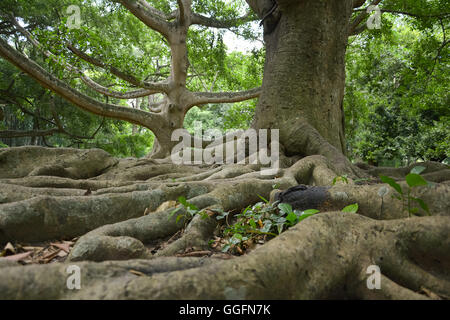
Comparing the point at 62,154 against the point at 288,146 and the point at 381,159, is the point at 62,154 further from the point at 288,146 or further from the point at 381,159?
the point at 381,159

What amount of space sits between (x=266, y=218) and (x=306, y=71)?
3367mm

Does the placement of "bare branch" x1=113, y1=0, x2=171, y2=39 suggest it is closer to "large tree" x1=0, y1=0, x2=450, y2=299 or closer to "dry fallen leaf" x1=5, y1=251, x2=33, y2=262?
"large tree" x1=0, y1=0, x2=450, y2=299

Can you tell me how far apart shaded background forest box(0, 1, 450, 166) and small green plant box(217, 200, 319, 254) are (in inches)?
209

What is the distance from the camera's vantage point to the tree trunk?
14.9ft

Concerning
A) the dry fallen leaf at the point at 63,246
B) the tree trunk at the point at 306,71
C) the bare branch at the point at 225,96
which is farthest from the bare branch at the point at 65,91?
the dry fallen leaf at the point at 63,246

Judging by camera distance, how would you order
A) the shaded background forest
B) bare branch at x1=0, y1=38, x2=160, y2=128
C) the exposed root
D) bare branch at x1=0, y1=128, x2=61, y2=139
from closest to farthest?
the exposed root → bare branch at x1=0, y1=38, x2=160, y2=128 → the shaded background forest → bare branch at x1=0, y1=128, x2=61, y2=139

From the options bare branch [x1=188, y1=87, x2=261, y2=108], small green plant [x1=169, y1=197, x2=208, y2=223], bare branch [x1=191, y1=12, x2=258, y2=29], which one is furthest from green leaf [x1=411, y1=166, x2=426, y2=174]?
bare branch [x1=191, y1=12, x2=258, y2=29]


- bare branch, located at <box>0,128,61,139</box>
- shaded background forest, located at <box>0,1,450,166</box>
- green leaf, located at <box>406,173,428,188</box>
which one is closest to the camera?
green leaf, located at <box>406,173,428,188</box>

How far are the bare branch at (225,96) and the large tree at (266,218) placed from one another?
12.9 feet

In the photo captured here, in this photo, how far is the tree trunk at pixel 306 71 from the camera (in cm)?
454

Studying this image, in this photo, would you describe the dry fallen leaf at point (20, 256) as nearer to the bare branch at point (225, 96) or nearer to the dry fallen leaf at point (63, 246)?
the dry fallen leaf at point (63, 246)

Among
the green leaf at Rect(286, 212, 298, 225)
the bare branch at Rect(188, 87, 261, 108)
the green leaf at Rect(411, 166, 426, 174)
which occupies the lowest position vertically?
the green leaf at Rect(286, 212, 298, 225)

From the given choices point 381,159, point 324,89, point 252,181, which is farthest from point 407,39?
point 252,181

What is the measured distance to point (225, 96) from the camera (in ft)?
29.7
